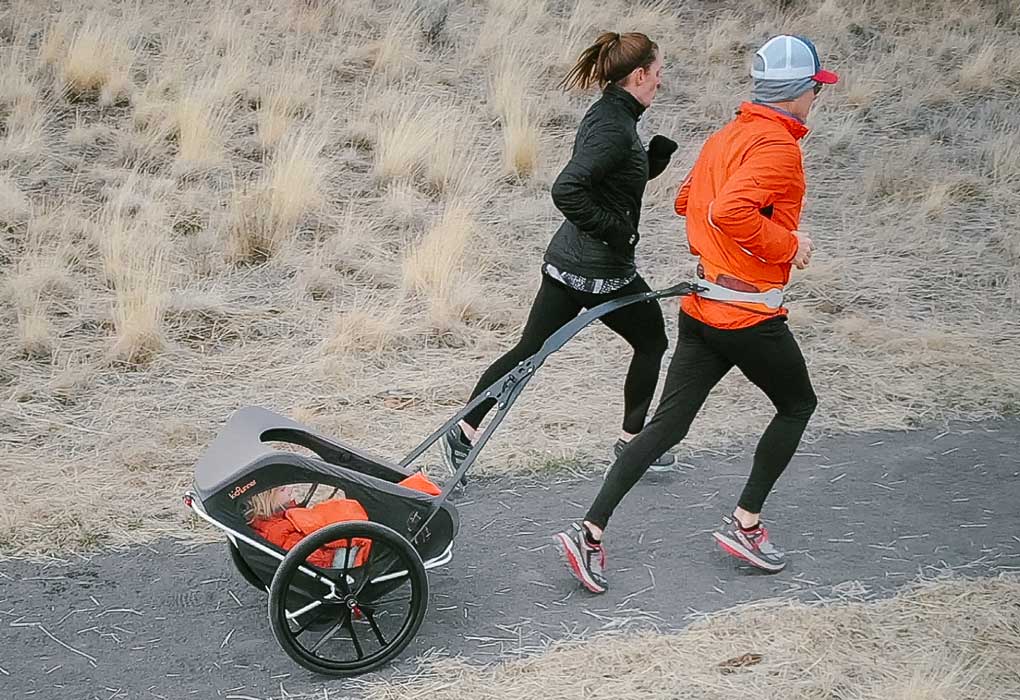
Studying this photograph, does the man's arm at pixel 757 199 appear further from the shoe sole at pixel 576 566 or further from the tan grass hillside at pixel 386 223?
the tan grass hillside at pixel 386 223

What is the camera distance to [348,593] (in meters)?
4.16

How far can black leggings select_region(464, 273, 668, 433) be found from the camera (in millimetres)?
5227

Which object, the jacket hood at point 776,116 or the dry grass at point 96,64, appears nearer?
the jacket hood at point 776,116

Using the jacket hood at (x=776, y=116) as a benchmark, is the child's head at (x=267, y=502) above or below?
below

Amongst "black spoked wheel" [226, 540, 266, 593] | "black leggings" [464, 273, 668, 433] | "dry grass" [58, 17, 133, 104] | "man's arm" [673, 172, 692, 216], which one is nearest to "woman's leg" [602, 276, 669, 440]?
"black leggings" [464, 273, 668, 433]

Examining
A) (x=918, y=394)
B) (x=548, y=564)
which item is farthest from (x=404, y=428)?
(x=918, y=394)

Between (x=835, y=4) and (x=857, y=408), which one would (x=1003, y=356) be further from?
(x=835, y=4)

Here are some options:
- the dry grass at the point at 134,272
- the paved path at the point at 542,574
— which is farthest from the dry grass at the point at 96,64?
the paved path at the point at 542,574

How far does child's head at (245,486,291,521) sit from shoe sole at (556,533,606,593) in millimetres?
1081

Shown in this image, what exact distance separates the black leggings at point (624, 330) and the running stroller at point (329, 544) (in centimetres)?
75

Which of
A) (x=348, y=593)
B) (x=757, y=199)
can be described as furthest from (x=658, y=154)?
(x=348, y=593)

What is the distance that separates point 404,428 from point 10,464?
71.8 inches

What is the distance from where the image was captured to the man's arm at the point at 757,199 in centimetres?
420

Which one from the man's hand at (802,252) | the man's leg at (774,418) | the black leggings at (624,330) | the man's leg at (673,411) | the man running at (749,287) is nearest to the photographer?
the man running at (749,287)
